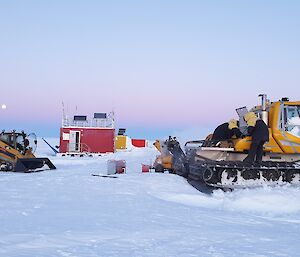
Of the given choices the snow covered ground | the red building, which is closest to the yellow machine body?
the snow covered ground

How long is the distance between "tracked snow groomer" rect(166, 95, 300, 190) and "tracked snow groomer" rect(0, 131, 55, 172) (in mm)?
7883

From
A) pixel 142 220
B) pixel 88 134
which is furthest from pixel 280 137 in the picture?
pixel 88 134

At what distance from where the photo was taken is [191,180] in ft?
39.4

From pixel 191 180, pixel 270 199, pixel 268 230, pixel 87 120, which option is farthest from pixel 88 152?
pixel 268 230

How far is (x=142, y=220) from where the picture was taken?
6.02 meters

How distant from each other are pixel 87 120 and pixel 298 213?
29610mm

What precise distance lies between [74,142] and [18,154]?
1857 centimetres

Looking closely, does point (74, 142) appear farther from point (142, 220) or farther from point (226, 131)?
point (142, 220)

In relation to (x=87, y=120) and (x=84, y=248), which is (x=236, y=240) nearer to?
(x=84, y=248)

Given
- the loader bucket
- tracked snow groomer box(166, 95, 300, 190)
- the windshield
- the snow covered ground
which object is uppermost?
the windshield

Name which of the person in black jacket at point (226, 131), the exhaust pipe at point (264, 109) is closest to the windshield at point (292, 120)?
the exhaust pipe at point (264, 109)

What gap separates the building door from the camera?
114ft

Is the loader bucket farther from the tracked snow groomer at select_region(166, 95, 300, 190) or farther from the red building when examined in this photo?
the red building

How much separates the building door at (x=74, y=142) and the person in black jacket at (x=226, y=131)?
81.9ft
